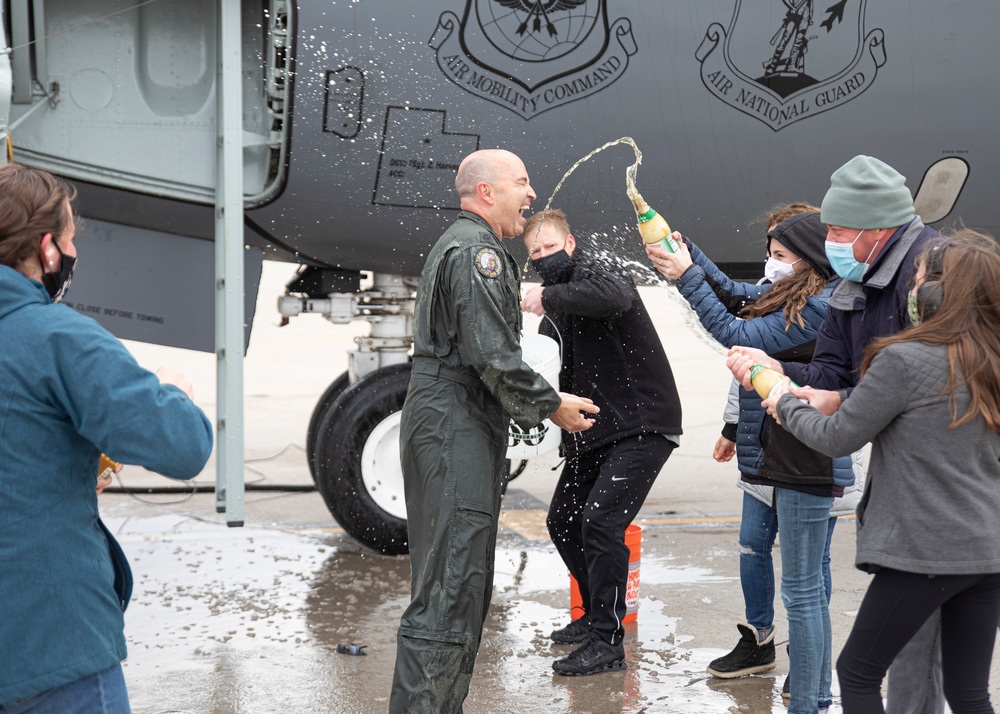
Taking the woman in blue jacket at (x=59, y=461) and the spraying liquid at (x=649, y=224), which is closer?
the woman in blue jacket at (x=59, y=461)

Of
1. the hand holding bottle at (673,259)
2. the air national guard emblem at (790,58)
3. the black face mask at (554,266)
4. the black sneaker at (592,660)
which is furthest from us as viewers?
the air national guard emblem at (790,58)

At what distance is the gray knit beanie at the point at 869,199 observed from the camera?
283 cm

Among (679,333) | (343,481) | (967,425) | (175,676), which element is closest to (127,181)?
(343,481)

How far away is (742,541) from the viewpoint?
12.5ft

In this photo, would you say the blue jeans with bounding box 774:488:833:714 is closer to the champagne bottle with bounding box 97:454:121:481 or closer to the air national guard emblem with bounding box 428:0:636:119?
the champagne bottle with bounding box 97:454:121:481

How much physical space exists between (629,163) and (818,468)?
2.37m

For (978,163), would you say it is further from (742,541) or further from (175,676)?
(175,676)

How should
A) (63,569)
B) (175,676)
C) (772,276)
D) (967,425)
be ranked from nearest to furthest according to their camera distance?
1. (63,569)
2. (967,425)
3. (772,276)
4. (175,676)

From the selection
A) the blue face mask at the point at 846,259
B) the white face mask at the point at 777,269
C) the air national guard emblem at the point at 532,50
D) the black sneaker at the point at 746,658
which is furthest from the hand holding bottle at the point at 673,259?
the air national guard emblem at the point at 532,50

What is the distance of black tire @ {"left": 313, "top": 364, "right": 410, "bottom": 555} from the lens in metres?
5.38

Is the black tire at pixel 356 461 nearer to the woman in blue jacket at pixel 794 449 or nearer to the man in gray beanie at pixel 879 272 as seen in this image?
the woman in blue jacket at pixel 794 449

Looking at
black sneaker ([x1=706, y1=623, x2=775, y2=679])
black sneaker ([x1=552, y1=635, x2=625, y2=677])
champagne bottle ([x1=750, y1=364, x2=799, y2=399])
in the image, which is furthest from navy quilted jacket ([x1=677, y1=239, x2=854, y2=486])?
black sneaker ([x1=552, y1=635, x2=625, y2=677])

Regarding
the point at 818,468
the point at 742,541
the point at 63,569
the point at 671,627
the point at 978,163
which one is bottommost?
the point at 671,627

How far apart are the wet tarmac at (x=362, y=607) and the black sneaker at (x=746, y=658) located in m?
0.04
